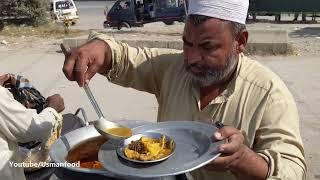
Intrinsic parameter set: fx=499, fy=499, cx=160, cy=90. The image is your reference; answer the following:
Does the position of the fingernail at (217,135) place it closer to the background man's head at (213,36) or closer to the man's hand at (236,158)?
the man's hand at (236,158)

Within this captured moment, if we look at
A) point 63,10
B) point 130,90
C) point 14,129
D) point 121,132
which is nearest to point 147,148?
point 121,132

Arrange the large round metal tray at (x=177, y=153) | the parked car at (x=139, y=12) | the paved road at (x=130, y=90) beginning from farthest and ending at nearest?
the parked car at (x=139, y=12), the paved road at (x=130, y=90), the large round metal tray at (x=177, y=153)

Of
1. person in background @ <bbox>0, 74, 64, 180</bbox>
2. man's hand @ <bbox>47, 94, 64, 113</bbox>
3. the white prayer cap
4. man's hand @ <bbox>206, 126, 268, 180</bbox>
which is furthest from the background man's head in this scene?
man's hand @ <bbox>47, 94, 64, 113</bbox>

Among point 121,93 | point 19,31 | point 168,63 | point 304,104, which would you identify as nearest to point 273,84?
point 168,63

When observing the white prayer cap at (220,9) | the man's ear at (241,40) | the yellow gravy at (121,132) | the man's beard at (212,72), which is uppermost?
the white prayer cap at (220,9)

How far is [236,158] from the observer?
1547 mm

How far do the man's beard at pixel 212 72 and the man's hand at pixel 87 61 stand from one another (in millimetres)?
402

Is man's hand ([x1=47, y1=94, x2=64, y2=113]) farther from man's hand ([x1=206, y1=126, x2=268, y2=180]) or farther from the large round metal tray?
man's hand ([x1=206, y1=126, x2=268, y2=180])

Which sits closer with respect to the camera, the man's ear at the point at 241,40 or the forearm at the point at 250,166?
the forearm at the point at 250,166

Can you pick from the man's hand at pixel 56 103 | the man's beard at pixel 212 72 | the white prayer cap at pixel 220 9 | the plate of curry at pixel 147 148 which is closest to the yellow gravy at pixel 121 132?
the plate of curry at pixel 147 148

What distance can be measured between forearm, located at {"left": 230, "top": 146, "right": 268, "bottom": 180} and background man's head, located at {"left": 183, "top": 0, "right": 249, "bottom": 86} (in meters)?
0.38

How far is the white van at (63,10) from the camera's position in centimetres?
2342

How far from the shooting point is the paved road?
20.5ft

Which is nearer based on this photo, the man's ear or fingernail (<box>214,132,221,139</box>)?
fingernail (<box>214,132,221,139</box>)
